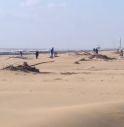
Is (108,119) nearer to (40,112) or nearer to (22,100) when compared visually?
(40,112)

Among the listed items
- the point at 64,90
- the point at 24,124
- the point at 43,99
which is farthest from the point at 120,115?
the point at 64,90

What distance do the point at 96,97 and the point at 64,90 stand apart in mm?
1708

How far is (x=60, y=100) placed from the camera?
11.0 meters

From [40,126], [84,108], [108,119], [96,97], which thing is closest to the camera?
[40,126]

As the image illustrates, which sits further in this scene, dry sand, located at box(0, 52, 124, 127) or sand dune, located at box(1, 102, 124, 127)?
dry sand, located at box(0, 52, 124, 127)

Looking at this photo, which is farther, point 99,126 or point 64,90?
point 64,90

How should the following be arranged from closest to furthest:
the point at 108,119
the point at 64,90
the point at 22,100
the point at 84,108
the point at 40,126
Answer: the point at 40,126 < the point at 108,119 < the point at 84,108 < the point at 22,100 < the point at 64,90

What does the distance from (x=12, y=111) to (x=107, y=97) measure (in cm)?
349

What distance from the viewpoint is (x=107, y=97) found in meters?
11.9

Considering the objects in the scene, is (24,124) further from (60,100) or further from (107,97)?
(107,97)

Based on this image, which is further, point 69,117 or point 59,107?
point 59,107

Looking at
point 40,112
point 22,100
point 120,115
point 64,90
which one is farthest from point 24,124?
point 64,90

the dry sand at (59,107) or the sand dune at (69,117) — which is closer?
the sand dune at (69,117)

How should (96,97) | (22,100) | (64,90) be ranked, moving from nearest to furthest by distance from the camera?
(22,100) → (96,97) → (64,90)
